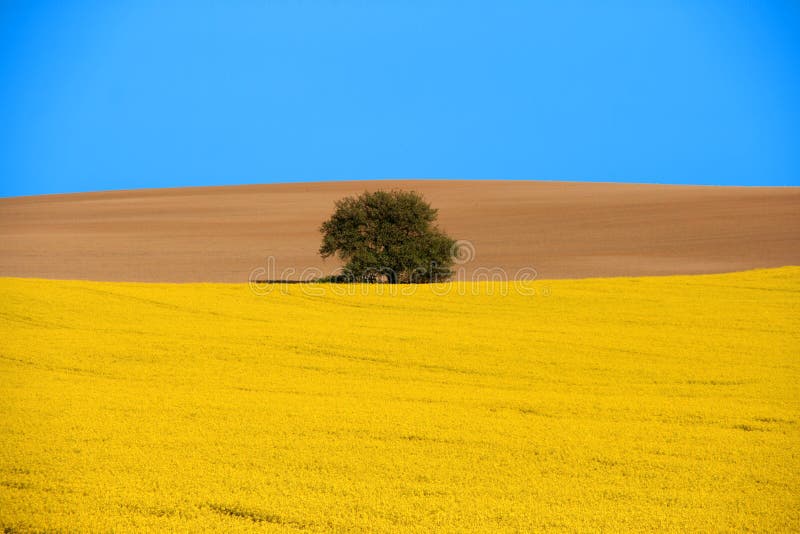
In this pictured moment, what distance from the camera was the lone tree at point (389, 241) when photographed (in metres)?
24.2

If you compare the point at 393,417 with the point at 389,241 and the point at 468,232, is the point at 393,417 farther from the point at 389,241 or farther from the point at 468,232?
the point at 468,232

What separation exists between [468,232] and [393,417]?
111ft

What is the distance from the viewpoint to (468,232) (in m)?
41.9

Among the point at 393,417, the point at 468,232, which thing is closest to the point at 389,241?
the point at 393,417

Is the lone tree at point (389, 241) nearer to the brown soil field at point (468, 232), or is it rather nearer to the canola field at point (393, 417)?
the brown soil field at point (468, 232)

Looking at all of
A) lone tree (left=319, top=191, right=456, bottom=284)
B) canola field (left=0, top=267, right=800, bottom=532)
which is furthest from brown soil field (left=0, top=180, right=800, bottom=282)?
canola field (left=0, top=267, right=800, bottom=532)

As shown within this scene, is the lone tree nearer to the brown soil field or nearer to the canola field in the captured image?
the brown soil field

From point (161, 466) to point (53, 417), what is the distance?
2183 mm

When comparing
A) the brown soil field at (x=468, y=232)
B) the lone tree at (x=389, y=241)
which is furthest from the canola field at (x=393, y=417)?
the brown soil field at (x=468, y=232)

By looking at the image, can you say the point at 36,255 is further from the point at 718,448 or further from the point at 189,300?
the point at 718,448

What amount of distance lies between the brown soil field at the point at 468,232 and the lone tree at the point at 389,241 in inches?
172

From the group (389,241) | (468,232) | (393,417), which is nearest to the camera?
(393,417)

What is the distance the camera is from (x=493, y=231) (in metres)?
41.8

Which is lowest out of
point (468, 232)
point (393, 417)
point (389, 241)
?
point (393, 417)
